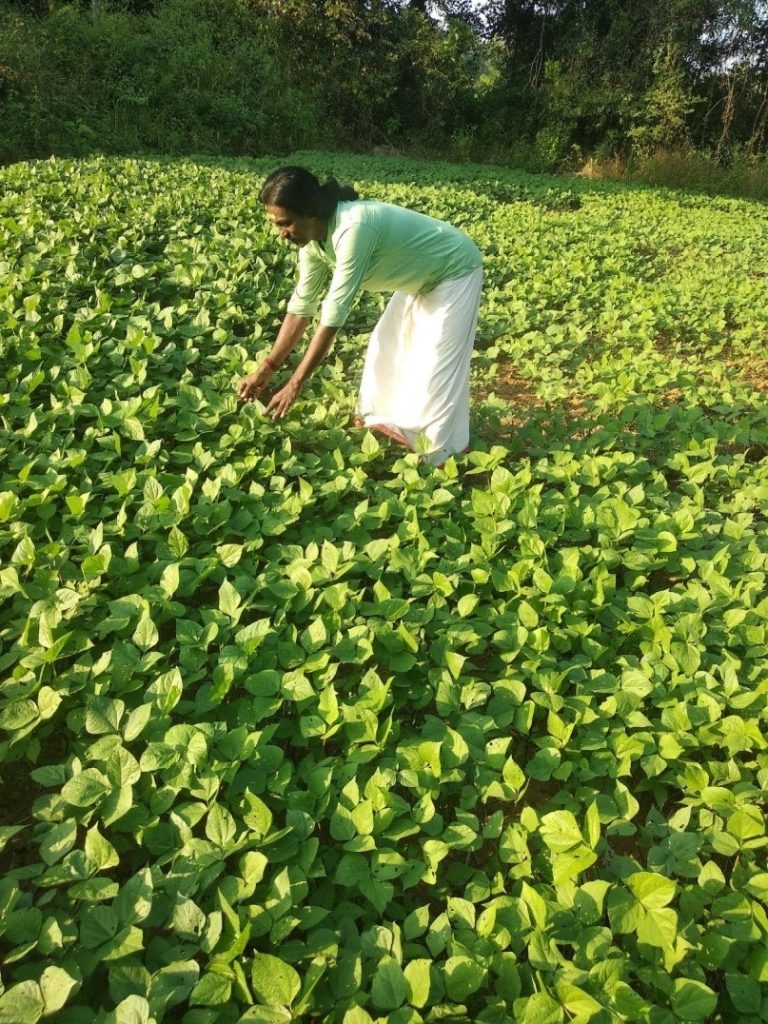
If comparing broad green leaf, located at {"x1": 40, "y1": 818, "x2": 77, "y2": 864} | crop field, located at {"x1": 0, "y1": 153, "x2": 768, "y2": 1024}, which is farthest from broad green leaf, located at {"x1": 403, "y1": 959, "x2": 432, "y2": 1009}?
broad green leaf, located at {"x1": 40, "y1": 818, "x2": 77, "y2": 864}

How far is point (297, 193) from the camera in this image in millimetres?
2570

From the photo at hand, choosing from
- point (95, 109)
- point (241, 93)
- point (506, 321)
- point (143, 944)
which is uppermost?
point (241, 93)

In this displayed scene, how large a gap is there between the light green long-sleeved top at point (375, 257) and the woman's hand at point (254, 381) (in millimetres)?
317

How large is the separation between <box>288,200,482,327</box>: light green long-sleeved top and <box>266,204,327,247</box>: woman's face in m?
0.07

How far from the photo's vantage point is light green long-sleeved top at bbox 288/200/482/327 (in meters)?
2.79

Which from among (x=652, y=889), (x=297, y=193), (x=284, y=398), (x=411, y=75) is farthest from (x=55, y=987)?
(x=411, y=75)

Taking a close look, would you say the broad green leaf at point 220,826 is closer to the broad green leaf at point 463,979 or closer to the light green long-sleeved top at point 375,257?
the broad green leaf at point 463,979

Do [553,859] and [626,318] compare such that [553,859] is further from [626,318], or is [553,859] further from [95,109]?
[95,109]

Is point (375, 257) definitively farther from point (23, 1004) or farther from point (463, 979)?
point (23, 1004)

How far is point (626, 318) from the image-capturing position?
5.62 m

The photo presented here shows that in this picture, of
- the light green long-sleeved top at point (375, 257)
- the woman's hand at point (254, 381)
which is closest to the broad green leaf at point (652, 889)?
the light green long-sleeved top at point (375, 257)

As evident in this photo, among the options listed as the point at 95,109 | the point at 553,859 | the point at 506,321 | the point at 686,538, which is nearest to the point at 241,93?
the point at 95,109

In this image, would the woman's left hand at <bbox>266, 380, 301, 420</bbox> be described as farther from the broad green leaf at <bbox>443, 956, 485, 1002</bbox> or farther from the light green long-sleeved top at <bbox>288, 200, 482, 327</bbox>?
the broad green leaf at <bbox>443, 956, 485, 1002</bbox>

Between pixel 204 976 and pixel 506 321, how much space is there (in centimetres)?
515
